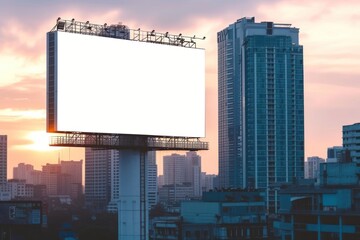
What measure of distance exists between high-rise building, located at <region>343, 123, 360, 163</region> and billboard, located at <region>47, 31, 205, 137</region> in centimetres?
6033

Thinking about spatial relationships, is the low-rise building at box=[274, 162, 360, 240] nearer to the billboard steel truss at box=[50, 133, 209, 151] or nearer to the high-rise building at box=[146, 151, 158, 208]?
the billboard steel truss at box=[50, 133, 209, 151]

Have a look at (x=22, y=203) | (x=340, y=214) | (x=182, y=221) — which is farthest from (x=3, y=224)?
(x=340, y=214)

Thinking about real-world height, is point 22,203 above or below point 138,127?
below

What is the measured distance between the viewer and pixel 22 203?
82062 millimetres

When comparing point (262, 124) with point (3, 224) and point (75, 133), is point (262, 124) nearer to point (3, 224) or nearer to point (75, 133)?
point (3, 224)

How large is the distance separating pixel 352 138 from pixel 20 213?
→ 146 feet

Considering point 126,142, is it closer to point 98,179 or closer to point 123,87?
point 123,87

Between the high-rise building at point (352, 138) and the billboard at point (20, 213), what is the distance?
40.0 meters

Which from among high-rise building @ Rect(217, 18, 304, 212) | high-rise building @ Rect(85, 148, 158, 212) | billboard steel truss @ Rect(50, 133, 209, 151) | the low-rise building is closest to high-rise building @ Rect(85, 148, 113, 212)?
high-rise building @ Rect(85, 148, 158, 212)

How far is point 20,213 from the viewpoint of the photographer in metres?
81.5

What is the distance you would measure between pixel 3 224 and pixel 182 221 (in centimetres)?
1731

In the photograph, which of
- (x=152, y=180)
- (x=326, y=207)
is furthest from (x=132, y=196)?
(x=152, y=180)

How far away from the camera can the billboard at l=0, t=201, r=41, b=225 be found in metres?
79.9

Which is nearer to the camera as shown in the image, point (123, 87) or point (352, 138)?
point (123, 87)
